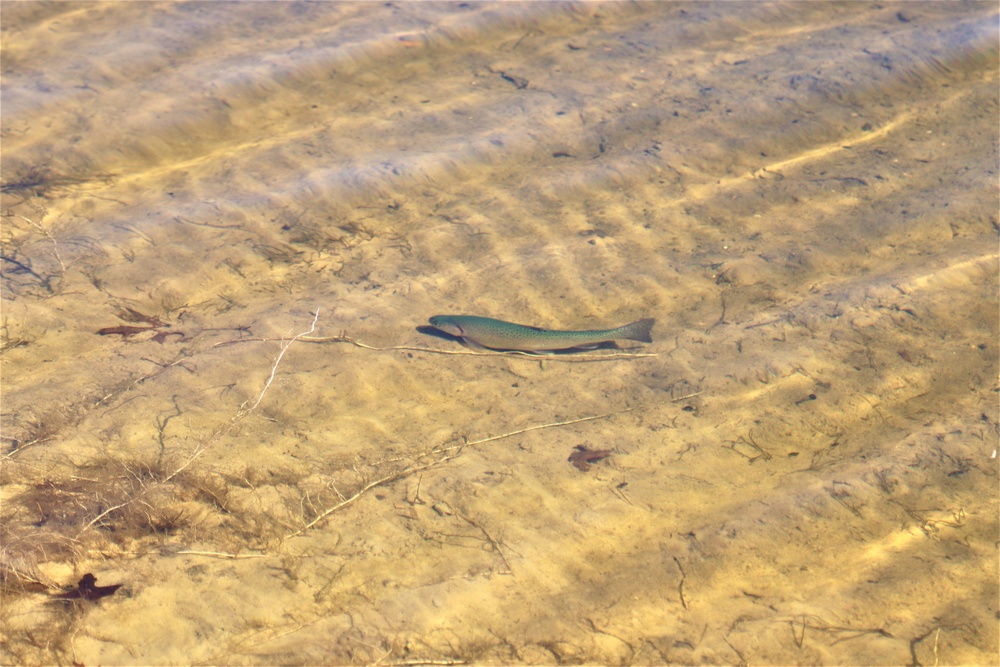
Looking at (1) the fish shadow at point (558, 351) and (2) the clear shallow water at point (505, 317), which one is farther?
(1) the fish shadow at point (558, 351)

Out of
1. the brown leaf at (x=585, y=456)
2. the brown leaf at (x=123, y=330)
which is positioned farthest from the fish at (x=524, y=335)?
the brown leaf at (x=123, y=330)

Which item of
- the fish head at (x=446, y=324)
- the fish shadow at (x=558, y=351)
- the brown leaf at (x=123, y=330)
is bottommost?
the fish shadow at (x=558, y=351)

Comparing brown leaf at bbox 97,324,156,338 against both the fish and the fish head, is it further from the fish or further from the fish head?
the fish

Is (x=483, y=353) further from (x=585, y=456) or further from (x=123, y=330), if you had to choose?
(x=123, y=330)

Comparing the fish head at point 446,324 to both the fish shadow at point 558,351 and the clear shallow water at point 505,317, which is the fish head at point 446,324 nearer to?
the fish shadow at point 558,351

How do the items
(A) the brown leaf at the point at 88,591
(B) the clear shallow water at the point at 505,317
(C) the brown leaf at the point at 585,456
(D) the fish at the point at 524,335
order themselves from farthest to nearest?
(D) the fish at the point at 524,335 < (C) the brown leaf at the point at 585,456 < (B) the clear shallow water at the point at 505,317 < (A) the brown leaf at the point at 88,591

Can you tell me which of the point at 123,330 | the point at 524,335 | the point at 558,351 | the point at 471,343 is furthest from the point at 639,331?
the point at 123,330

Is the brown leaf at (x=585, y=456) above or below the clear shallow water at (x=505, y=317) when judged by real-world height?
below

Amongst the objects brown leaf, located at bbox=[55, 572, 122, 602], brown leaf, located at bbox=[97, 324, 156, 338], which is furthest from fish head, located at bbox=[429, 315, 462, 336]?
brown leaf, located at bbox=[55, 572, 122, 602]
